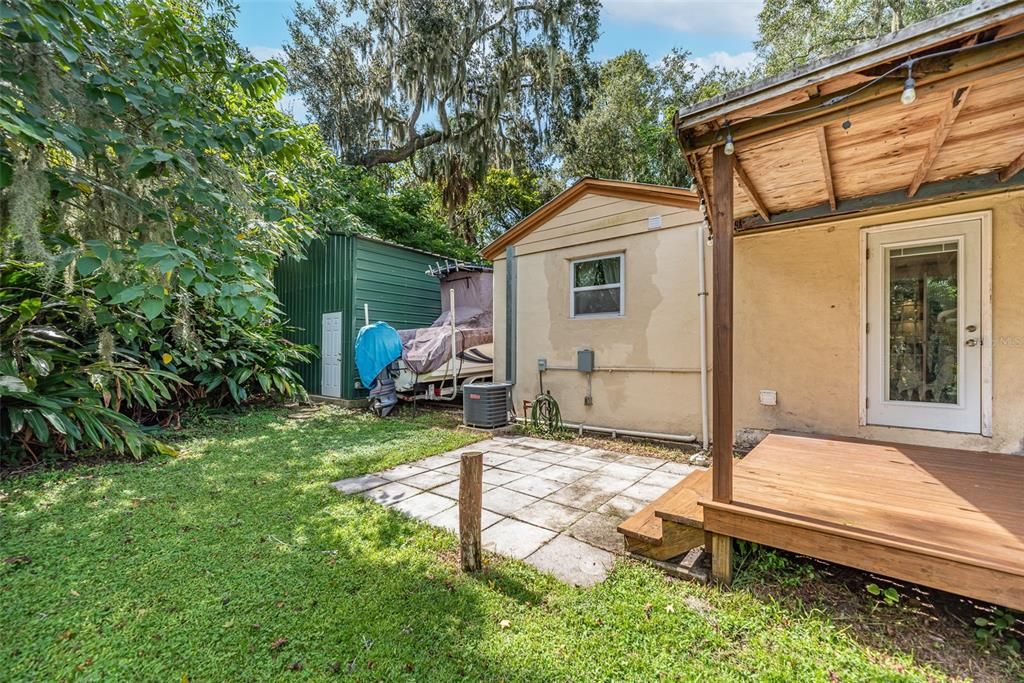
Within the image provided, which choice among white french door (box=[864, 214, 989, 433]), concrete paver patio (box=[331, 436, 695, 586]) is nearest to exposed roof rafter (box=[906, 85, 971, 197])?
white french door (box=[864, 214, 989, 433])

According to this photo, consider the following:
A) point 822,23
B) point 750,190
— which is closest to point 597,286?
point 750,190

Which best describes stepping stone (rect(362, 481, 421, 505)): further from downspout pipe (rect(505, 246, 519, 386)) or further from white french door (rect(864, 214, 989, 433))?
white french door (rect(864, 214, 989, 433))

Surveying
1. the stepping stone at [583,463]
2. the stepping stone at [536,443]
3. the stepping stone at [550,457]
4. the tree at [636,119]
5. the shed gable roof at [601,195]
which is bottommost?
the stepping stone at [536,443]

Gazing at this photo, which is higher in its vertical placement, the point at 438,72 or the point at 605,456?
the point at 438,72

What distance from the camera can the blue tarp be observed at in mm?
7340

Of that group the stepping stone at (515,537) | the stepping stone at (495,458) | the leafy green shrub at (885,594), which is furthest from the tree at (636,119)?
the leafy green shrub at (885,594)

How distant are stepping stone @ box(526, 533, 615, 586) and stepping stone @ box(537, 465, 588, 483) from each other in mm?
1215

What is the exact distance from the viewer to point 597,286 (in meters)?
5.83

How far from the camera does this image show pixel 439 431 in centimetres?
591

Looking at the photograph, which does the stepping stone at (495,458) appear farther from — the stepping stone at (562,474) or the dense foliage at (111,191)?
the dense foliage at (111,191)

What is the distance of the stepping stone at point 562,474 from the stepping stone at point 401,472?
1205 mm

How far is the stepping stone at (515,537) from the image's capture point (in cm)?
256

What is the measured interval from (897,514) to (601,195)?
4645 millimetres

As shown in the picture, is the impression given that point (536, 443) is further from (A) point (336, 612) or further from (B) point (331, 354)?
(B) point (331, 354)
